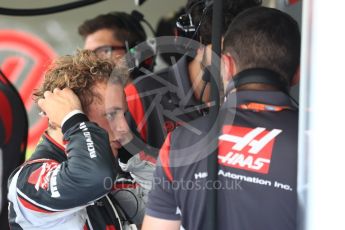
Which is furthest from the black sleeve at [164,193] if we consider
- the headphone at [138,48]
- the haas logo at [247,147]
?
the headphone at [138,48]

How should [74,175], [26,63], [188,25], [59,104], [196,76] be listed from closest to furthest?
[74,175], [59,104], [188,25], [196,76], [26,63]

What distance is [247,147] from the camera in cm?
100

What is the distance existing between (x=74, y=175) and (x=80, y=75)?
322 millimetres

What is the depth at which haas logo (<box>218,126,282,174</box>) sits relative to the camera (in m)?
0.99

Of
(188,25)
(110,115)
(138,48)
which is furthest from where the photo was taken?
(138,48)

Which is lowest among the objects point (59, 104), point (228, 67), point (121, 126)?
point (121, 126)

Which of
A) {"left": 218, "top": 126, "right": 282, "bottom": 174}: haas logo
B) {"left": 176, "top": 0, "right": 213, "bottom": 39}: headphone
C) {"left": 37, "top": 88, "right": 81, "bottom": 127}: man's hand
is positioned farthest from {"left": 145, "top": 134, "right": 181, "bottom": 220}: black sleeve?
{"left": 176, "top": 0, "right": 213, "bottom": 39}: headphone

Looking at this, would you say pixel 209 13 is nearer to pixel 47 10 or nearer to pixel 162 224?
pixel 162 224

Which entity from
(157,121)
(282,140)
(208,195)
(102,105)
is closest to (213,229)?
(208,195)

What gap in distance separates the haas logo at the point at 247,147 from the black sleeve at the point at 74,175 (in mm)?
330

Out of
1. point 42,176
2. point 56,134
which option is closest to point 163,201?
point 42,176

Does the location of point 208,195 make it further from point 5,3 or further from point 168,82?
point 5,3

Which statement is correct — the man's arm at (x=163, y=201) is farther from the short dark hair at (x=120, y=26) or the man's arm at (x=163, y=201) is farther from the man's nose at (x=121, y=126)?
the short dark hair at (x=120, y=26)

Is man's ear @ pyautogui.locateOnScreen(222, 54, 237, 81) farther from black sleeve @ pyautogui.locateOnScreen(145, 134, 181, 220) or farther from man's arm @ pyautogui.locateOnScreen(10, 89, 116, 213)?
man's arm @ pyautogui.locateOnScreen(10, 89, 116, 213)
